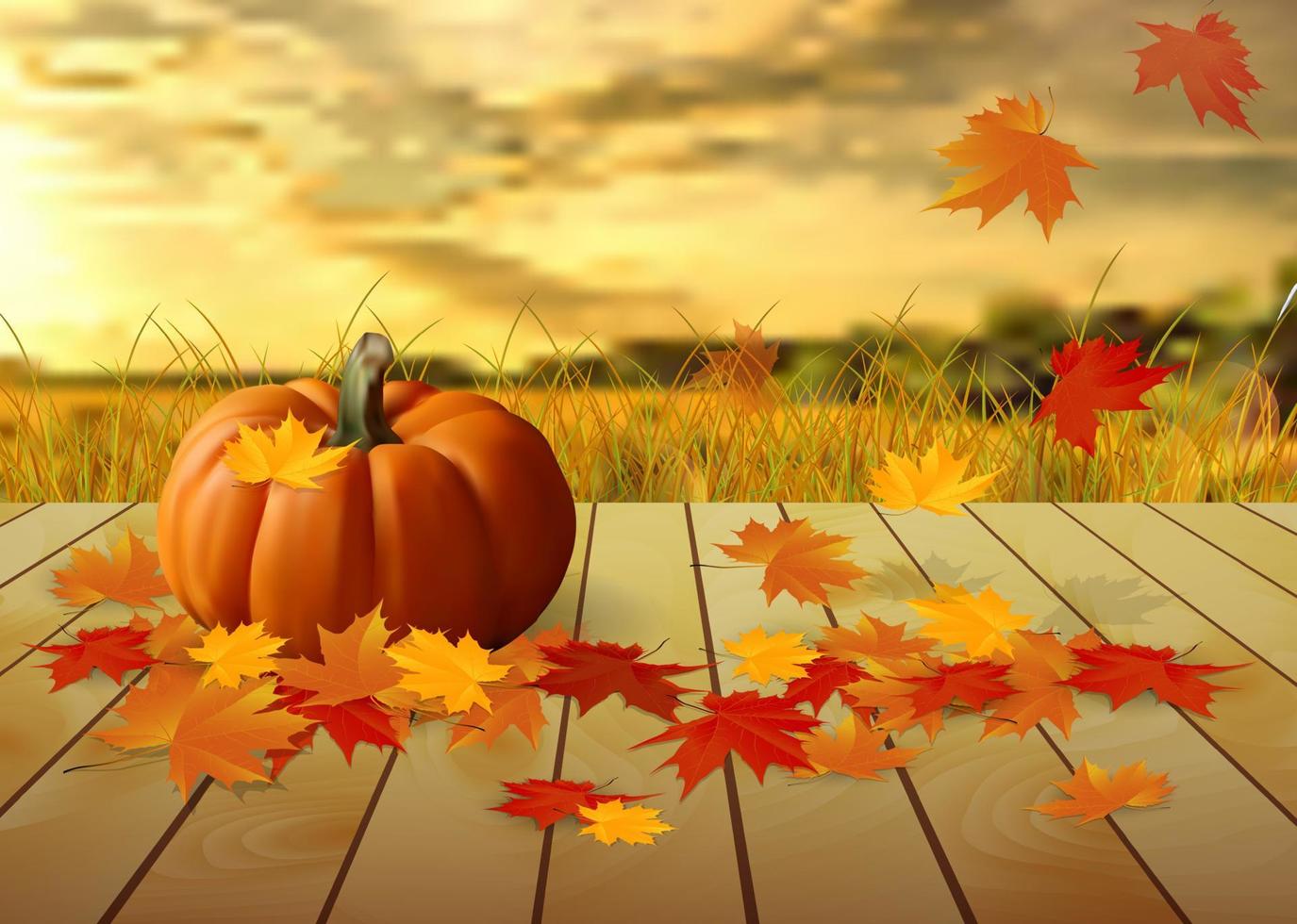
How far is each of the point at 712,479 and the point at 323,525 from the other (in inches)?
53.8

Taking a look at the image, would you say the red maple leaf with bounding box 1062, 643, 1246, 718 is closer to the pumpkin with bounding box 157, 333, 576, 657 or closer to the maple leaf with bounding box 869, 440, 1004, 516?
the maple leaf with bounding box 869, 440, 1004, 516

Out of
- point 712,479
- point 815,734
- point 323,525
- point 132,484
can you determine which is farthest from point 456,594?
point 132,484

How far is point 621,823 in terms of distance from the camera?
3.88ft

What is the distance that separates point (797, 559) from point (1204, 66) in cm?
87

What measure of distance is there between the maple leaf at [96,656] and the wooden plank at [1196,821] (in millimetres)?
1041

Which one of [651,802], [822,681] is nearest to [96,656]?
[651,802]

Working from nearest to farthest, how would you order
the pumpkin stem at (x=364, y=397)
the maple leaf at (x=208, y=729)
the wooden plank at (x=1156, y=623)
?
1. the maple leaf at (x=208, y=729)
2. the wooden plank at (x=1156, y=623)
3. the pumpkin stem at (x=364, y=397)

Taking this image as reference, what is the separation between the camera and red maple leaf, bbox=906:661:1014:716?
147cm

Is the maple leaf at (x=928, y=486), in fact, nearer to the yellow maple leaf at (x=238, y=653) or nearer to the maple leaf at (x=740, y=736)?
the maple leaf at (x=740, y=736)

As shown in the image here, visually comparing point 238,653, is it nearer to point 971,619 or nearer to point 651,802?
point 651,802

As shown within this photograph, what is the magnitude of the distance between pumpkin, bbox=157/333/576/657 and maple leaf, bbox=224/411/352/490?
2 centimetres

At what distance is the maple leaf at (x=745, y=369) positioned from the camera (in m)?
2.94

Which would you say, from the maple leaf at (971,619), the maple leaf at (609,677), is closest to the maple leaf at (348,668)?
the maple leaf at (609,677)

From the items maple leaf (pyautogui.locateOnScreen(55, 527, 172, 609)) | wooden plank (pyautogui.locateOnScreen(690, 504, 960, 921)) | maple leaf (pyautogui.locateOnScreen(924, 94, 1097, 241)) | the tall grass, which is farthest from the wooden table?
the tall grass
